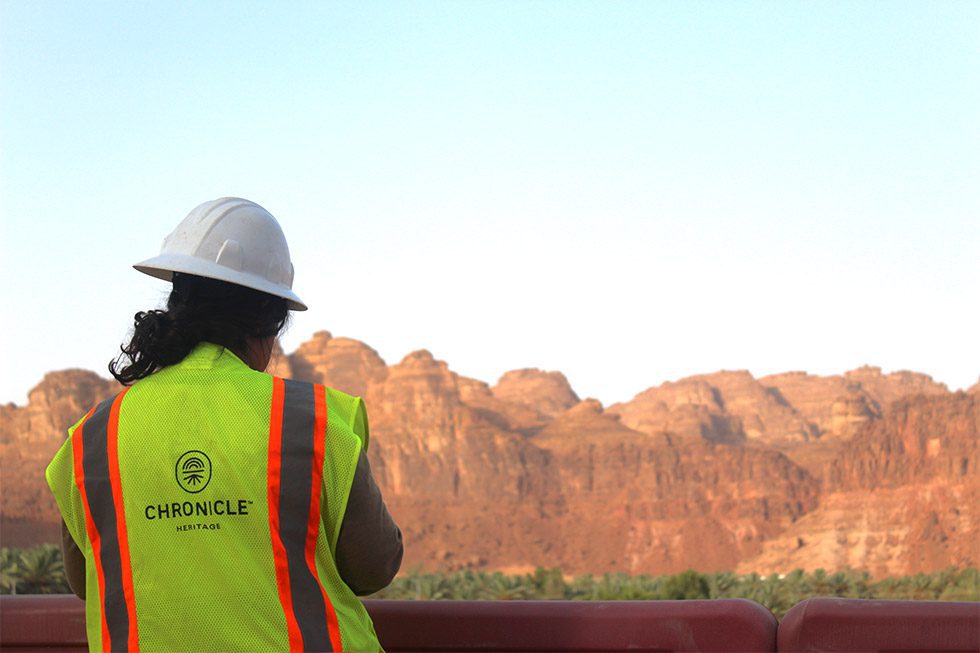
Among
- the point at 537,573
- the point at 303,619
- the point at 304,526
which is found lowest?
the point at 537,573

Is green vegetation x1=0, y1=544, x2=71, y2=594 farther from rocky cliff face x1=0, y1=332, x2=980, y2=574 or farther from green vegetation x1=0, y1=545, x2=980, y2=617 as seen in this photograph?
rocky cliff face x1=0, y1=332, x2=980, y2=574

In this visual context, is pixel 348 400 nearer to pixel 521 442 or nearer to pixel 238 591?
pixel 238 591

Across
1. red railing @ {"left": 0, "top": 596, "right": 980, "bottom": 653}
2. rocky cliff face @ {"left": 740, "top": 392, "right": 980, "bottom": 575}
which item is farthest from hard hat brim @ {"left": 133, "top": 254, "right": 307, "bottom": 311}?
rocky cliff face @ {"left": 740, "top": 392, "right": 980, "bottom": 575}

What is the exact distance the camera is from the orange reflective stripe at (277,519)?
1475 millimetres

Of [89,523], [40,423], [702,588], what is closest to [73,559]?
[89,523]

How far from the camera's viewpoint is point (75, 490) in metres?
1.56

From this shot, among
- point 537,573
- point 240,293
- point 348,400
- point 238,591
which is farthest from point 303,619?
point 537,573

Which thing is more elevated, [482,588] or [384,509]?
[384,509]

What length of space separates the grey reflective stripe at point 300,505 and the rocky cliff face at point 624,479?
49369 millimetres

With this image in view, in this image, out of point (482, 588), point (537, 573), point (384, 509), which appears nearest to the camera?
point (384, 509)

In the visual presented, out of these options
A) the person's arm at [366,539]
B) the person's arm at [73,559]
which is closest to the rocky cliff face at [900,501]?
the person's arm at [366,539]

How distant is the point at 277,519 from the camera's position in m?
1.48

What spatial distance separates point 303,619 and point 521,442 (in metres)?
65.3

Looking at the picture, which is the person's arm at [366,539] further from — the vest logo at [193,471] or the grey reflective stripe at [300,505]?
the vest logo at [193,471]
